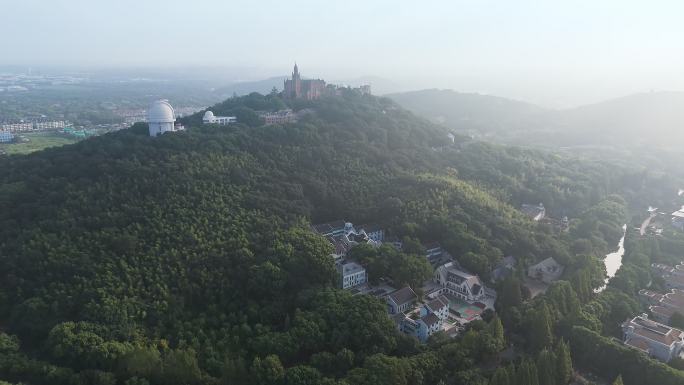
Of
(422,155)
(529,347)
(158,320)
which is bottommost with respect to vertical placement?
(529,347)

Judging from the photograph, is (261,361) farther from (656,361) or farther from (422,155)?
(422,155)

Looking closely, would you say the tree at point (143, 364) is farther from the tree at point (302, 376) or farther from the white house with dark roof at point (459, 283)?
the white house with dark roof at point (459, 283)

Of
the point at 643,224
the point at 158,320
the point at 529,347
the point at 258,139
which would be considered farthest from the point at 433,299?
the point at 643,224

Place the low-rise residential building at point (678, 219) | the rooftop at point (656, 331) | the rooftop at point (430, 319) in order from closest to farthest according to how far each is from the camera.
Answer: the rooftop at point (656, 331)
the rooftop at point (430, 319)
the low-rise residential building at point (678, 219)

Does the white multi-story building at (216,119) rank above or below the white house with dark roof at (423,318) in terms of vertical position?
above

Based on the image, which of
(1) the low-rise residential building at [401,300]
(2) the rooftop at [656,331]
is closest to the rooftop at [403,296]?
(1) the low-rise residential building at [401,300]

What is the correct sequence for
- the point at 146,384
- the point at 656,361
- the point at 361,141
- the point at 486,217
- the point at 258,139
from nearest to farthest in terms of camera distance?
1. the point at 146,384
2. the point at 656,361
3. the point at 486,217
4. the point at 258,139
5. the point at 361,141

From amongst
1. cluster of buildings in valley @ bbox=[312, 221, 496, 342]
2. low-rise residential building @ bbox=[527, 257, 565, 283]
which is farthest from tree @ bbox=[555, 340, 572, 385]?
low-rise residential building @ bbox=[527, 257, 565, 283]
